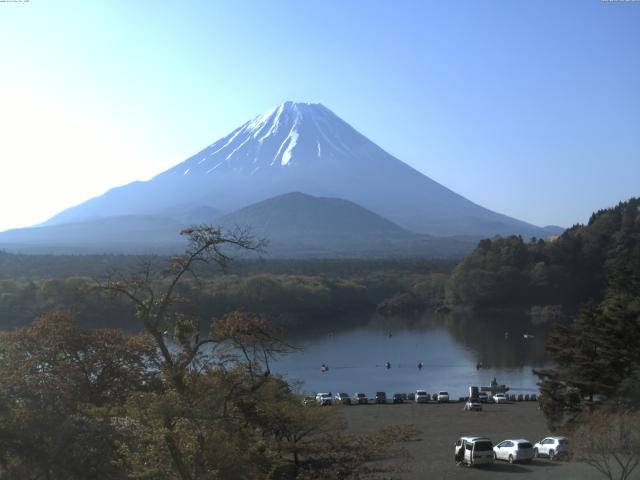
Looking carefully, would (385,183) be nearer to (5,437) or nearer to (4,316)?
(4,316)

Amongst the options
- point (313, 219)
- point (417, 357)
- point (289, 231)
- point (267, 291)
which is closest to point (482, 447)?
point (417, 357)

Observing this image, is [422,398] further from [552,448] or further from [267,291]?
[267,291]

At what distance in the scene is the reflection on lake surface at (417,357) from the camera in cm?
1900

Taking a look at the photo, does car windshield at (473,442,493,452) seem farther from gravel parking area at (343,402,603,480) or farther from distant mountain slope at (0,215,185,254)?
distant mountain slope at (0,215,185,254)

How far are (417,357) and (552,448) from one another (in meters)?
13.9

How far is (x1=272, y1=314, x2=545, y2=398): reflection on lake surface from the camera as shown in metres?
19.0

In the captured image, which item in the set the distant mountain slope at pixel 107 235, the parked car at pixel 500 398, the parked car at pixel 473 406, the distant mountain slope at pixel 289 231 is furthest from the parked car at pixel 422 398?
the distant mountain slope at pixel 289 231

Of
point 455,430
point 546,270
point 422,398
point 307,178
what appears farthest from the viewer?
point 307,178

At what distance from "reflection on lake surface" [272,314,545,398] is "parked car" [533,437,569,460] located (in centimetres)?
718

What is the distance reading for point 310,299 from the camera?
3378 cm

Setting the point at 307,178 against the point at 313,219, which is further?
the point at 307,178

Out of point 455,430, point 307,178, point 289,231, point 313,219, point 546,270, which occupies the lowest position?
point 455,430

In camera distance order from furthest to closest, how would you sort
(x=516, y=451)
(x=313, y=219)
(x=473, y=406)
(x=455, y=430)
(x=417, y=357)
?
(x=313, y=219), (x=417, y=357), (x=473, y=406), (x=455, y=430), (x=516, y=451)

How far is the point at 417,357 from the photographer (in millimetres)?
23031
